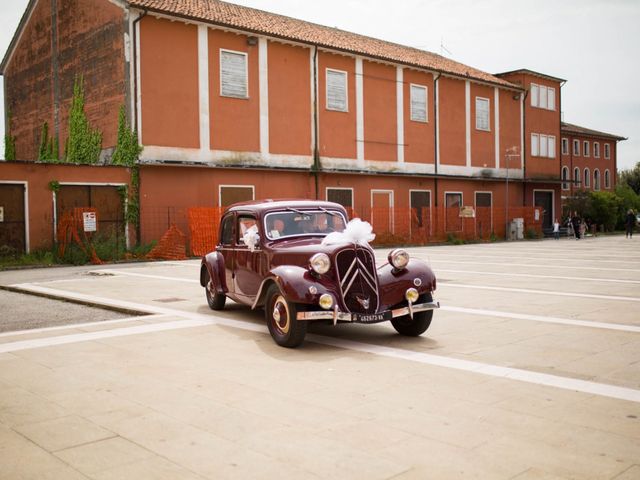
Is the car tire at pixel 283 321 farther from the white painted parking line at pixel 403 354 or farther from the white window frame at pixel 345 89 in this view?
the white window frame at pixel 345 89

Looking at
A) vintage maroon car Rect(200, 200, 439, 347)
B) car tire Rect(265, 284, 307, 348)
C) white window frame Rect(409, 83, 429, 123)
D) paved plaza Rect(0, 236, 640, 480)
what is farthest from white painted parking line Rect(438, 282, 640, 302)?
white window frame Rect(409, 83, 429, 123)

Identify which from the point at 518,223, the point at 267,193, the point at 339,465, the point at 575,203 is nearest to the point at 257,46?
the point at 267,193

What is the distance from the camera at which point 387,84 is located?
31.9 m

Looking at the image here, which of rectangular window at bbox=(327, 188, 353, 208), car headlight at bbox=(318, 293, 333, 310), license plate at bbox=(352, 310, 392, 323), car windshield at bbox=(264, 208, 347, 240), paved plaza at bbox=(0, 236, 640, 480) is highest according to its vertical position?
rectangular window at bbox=(327, 188, 353, 208)

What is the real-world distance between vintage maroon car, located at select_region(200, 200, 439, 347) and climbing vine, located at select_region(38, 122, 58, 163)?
888 inches

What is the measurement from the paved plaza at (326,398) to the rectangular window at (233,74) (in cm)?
1709

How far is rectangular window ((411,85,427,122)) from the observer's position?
33.2 m

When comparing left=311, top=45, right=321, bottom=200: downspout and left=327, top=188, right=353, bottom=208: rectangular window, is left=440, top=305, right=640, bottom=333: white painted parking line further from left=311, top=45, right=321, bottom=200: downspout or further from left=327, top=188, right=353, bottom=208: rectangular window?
left=327, top=188, right=353, bottom=208: rectangular window

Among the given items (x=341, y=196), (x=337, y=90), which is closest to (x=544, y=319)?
(x=341, y=196)

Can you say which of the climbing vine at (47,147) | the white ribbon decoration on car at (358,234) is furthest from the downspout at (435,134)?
the white ribbon decoration on car at (358,234)

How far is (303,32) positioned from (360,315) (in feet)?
82.0

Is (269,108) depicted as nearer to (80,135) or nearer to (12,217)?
(80,135)

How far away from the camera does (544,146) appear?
41.9m

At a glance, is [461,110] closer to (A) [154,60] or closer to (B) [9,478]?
(A) [154,60]
